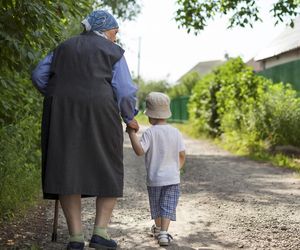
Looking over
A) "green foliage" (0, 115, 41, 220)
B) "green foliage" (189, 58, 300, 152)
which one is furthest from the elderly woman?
"green foliage" (189, 58, 300, 152)

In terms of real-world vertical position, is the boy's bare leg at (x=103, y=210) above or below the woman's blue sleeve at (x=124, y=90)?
below

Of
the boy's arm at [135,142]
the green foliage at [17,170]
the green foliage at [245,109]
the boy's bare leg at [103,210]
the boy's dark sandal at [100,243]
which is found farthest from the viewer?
the green foliage at [245,109]

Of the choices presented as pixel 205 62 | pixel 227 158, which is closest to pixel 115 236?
pixel 227 158

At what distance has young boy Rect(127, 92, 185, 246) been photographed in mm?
4660

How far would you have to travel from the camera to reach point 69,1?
498 centimetres

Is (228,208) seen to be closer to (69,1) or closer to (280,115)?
(69,1)

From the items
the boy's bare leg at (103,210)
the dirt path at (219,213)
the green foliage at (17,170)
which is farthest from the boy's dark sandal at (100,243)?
the green foliage at (17,170)

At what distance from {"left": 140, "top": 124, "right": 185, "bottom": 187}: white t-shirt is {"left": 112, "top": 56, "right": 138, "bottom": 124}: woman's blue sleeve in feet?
2.31

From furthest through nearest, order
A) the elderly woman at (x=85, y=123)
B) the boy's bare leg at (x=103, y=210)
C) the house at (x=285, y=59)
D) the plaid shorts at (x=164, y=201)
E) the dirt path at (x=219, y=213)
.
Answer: the house at (x=285, y=59)
the dirt path at (x=219, y=213)
the plaid shorts at (x=164, y=201)
the boy's bare leg at (x=103, y=210)
the elderly woman at (x=85, y=123)

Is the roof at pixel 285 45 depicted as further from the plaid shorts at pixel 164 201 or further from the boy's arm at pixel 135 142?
the boy's arm at pixel 135 142

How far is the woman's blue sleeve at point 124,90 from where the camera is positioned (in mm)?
3936

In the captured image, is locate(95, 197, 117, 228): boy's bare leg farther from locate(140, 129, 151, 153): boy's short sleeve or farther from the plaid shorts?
the plaid shorts

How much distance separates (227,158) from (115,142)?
29.4 feet

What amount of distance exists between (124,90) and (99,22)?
58 cm
